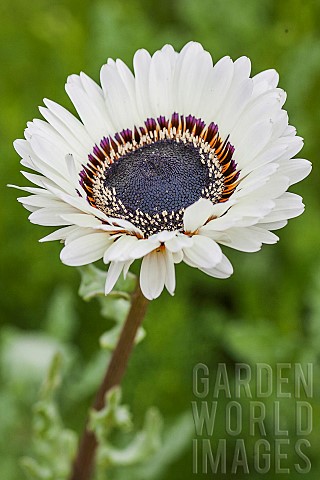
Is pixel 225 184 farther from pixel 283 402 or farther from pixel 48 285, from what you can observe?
pixel 48 285

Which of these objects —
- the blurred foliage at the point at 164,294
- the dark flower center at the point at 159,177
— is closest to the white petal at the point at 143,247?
the dark flower center at the point at 159,177

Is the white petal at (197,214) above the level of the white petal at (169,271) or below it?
above

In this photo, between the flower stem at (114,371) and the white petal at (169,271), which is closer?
the white petal at (169,271)

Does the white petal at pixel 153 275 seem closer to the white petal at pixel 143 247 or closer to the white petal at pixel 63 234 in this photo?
the white petal at pixel 143 247

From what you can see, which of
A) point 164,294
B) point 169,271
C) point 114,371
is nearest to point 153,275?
point 169,271

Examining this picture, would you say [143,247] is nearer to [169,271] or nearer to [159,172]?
[169,271]

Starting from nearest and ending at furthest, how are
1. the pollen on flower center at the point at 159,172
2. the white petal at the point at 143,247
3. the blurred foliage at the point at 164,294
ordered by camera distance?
1. the white petal at the point at 143,247
2. the pollen on flower center at the point at 159,172
3. the blurred foliage at the point at 164,294

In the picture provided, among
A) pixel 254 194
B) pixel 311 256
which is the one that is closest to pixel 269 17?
pixel 311 256
